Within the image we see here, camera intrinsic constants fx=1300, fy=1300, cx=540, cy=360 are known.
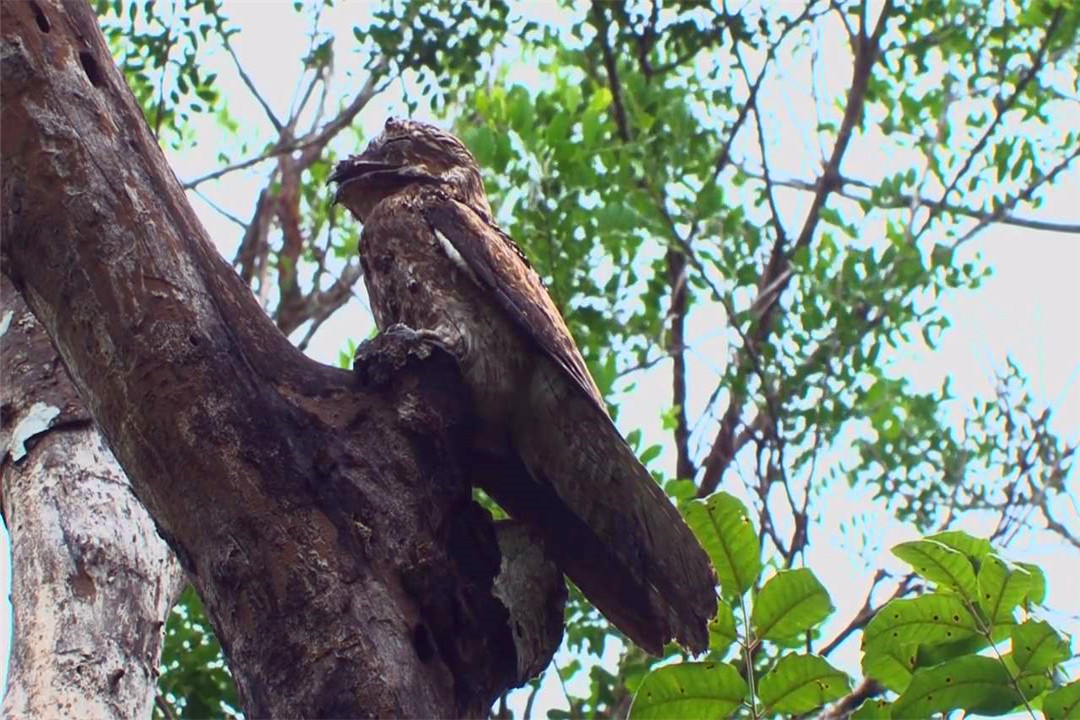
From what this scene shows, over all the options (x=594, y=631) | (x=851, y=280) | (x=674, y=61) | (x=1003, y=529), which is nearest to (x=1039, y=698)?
(x=594, y=631)

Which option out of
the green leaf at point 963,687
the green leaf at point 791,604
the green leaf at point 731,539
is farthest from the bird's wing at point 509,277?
the green leaf at point 963,687

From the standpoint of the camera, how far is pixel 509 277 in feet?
10.8

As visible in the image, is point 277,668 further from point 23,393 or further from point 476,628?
point 23,393

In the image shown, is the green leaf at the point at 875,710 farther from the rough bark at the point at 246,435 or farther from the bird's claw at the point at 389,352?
the bird's claw at the point at 389,352

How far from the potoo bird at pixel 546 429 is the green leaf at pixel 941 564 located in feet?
1.82

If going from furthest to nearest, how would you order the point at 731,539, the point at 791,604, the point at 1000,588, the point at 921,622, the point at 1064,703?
the point at 731,539, the point at 791,604, the point at 921,622, the point at 1000,588, the point at 1064,703

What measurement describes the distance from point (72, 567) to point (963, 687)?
6.13ft

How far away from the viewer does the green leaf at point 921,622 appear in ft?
7.57

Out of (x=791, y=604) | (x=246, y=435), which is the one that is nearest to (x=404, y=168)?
(x=246, y=435)

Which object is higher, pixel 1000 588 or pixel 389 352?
pixel 389 352

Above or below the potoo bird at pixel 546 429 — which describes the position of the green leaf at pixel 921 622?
below

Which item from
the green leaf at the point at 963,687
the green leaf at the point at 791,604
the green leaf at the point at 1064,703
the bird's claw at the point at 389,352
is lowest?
the green leaf at the point at 1064,703

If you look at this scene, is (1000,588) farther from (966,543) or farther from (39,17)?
(39,17)

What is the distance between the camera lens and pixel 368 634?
6.86 feet
